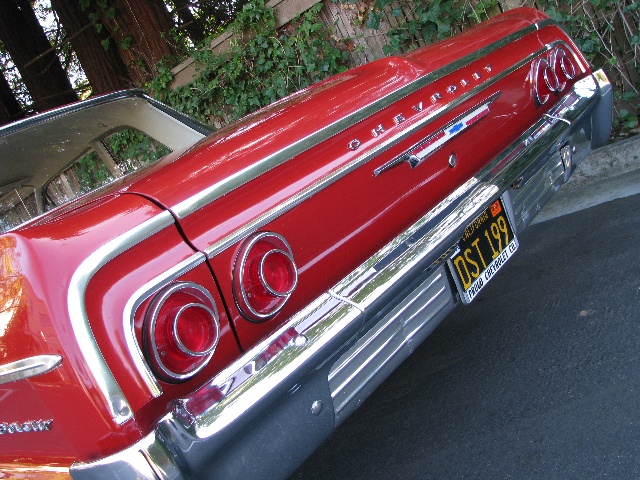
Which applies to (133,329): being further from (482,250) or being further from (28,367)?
(482,250)

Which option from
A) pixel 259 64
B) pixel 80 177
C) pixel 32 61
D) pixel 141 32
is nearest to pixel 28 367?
pixel 80 177

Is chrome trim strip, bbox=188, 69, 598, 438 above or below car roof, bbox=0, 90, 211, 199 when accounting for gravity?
below

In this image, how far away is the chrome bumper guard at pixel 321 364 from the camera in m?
1.47

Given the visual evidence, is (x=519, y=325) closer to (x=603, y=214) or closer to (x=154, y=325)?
(x=603, y=214)

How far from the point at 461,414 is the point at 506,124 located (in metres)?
1.18

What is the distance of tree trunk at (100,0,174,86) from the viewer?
23.8 feet

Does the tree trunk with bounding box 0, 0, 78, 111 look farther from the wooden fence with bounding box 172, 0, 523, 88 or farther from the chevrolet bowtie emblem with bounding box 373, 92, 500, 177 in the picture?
the chevrolet bowtie emblem with bounding box 373, 92, 500, 177

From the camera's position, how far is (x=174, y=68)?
687cm

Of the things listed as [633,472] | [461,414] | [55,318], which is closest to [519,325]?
[461,414]

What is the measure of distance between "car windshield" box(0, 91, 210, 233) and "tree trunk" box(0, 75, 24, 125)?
7.18m

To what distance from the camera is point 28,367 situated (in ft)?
4.87

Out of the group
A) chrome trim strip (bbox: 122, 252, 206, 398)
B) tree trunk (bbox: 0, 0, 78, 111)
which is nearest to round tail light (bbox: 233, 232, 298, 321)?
chrome trim strip (bbox: 122, 252, 206, 398)

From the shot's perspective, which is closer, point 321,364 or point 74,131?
point 321,364

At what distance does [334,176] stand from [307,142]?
5.2 inches
